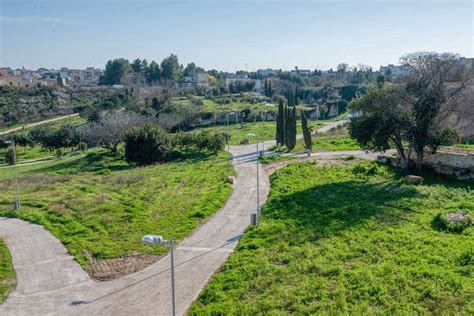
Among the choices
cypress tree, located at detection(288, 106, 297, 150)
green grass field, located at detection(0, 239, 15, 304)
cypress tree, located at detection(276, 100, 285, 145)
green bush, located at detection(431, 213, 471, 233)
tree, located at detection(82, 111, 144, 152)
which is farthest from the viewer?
tree, located at detection(82, 111, 144, 152)

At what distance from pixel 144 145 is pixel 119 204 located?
17.8 metres

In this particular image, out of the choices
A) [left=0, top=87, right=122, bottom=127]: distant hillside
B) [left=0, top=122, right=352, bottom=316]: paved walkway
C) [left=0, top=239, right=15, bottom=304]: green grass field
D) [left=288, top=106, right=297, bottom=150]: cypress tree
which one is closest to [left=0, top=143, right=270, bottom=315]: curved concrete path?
[left=0, top=122, right=352, bottom=316]: paved walkway

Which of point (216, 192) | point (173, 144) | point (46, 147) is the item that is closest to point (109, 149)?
point (173, 144)

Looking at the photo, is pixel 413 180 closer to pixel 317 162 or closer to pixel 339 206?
pixel 339 206

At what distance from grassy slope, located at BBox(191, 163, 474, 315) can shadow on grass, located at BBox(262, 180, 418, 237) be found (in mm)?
51

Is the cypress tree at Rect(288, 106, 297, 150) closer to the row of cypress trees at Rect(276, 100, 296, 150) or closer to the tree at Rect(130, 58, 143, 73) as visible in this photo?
the row of cypress trees at Rect(276, 100, 296, 150)

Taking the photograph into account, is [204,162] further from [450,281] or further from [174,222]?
[450,281]

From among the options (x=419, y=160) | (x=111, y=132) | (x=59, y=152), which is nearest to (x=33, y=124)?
(x=59, y=152)

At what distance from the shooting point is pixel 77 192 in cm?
2817

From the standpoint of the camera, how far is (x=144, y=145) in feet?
137

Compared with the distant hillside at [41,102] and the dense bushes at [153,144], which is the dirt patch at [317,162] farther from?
the distant hillside at [41,102]

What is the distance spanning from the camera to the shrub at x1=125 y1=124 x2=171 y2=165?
41.4 metres

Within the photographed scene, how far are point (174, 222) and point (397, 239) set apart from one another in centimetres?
1053

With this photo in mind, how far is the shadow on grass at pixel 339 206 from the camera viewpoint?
A: 64.7 feet
